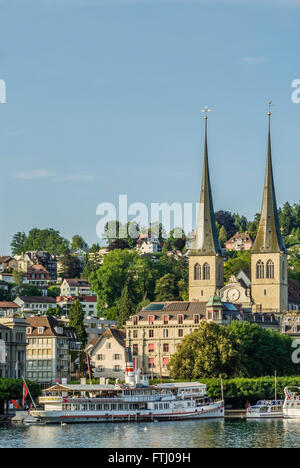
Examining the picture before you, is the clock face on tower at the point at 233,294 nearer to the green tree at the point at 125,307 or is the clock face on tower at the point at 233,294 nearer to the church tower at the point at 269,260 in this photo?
the church tower at the point at 269,260

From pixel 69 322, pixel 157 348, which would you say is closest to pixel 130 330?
pixel 157 348

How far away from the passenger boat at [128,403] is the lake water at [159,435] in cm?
260

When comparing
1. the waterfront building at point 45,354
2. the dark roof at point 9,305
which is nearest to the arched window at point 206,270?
the waterfront building at point 45,354

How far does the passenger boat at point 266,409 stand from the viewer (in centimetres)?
11047

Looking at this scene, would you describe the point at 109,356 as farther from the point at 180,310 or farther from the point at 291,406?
the point at 291,406

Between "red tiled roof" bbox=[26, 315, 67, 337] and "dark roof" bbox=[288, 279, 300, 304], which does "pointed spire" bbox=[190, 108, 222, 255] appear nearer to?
"dark roof" bbox=[288, 279, 300, 304]

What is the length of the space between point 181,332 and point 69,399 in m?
34.6

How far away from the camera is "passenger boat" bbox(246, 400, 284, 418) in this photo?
110469 mm

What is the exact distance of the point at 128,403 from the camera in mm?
105875

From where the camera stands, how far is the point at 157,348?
5418 inches

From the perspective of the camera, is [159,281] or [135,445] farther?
[159,281]

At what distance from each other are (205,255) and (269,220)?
31.1 feet
